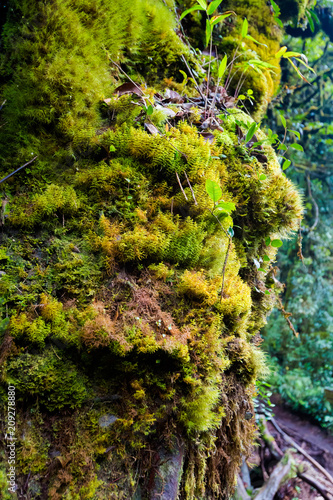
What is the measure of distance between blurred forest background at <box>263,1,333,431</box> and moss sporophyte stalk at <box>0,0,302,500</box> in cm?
378

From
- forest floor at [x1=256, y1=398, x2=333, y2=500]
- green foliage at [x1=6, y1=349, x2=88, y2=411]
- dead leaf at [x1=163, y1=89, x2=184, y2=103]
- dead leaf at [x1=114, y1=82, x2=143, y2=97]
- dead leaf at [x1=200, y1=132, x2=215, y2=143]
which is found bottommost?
forest floor at [x1=256, y1=398, x2=333, y2=500]

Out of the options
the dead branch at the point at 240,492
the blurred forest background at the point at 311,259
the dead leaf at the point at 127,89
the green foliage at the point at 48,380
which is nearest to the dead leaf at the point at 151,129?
the dead leaf at the point at 127,89

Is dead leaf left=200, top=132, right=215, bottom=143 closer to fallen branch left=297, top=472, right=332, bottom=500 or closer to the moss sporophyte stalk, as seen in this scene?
the moss sporophyte stalk

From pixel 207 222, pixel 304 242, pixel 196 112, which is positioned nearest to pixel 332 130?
pixel 304 242

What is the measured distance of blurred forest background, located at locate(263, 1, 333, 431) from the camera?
5328 mm

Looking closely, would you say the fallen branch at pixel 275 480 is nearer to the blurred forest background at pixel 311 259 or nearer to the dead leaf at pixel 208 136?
the blurred forest background at pixel 311 259

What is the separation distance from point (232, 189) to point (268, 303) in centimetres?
93

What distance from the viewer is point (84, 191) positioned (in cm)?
174

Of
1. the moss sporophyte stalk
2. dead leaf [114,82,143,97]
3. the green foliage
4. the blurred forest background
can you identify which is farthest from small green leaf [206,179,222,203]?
the blurred forest background

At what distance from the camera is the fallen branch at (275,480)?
11.8 feet

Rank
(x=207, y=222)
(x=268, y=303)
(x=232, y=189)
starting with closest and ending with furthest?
1. (x=207, y=222)
2. (x=232, y=189)
3. (x=268, y=303)

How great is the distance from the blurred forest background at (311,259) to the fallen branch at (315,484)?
175 cm

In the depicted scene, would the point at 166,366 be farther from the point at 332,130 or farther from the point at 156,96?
the point at 332,130

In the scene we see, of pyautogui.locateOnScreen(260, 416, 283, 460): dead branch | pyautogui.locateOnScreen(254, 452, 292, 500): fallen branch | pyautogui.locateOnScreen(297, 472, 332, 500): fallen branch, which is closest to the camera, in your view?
pyautogui.locateOnScreen(254, 452, 292, 500): fallen branch
